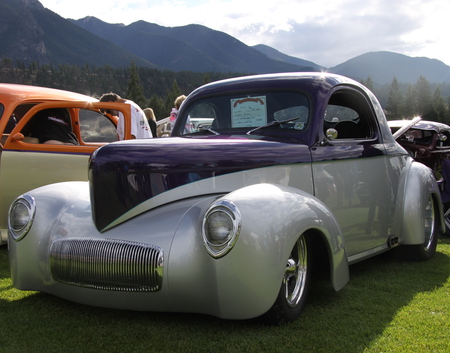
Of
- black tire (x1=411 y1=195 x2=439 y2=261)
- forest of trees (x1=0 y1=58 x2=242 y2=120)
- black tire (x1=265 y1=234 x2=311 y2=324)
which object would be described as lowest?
black tire (x1=411 y1=195 x2=439 y2=261)

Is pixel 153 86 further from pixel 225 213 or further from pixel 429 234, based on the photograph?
pixel 225 213

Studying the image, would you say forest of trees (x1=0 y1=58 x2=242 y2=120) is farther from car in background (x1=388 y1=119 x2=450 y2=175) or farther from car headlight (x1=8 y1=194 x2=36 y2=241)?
car headlight (x1=8 y1=194 x2=36 y2=241)

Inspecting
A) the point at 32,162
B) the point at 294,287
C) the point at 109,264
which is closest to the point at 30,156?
the point at 32,162

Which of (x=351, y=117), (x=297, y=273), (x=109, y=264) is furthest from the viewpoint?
(x=351, y=117)

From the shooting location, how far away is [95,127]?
677 cm

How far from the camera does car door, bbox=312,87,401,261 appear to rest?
11.3 ft

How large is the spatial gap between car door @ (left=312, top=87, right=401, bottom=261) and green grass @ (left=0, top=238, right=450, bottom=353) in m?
0.55

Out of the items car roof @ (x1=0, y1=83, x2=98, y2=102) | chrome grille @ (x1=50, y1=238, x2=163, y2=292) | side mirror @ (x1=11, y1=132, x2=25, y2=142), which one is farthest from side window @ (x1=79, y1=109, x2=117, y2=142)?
chrome grille @ (x1=50, y1=238, x2=163, y2=292)

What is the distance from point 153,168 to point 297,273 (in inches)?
47.2

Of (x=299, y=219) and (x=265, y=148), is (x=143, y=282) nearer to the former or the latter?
(x=299, y=219)

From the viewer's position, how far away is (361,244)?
12.3ft

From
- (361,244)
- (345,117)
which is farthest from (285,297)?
(345,117)

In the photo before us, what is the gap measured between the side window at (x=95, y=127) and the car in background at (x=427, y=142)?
8412 mm

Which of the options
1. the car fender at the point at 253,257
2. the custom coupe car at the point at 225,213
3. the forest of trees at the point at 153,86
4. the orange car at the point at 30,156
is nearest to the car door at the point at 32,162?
the orange car at the point at 30,156
